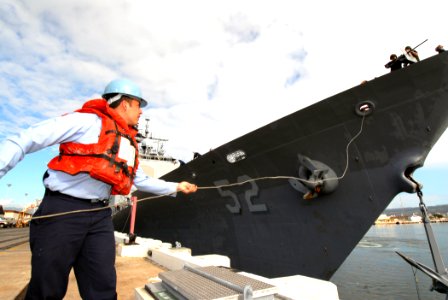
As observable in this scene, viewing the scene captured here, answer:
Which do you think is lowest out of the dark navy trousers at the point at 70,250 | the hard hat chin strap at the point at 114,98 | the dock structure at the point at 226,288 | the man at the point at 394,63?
the dock structure at the point at 226,288

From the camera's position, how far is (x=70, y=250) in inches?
68.6

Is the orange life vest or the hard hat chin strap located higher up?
the hard hat chin strap

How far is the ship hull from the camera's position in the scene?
4332 mm

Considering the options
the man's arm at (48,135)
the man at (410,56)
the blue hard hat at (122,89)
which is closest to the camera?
the man's arm at (48,135)

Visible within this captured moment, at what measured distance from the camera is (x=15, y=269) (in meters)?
4.34

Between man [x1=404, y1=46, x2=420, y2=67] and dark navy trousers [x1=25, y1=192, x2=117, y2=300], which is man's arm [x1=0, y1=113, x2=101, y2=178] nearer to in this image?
dark navy trousers [x1=25, y1=192, x2=117, y2=300]

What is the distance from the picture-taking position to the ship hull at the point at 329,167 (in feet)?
14.2

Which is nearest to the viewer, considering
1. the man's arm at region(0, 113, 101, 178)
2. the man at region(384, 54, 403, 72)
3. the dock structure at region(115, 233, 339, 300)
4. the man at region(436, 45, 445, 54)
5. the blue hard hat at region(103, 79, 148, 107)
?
the man's arm at region(0, 113, 101, 178)

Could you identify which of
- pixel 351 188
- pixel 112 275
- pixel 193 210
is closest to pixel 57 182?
pixel 112 275

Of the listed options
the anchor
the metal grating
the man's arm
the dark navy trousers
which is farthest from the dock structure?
the anchor

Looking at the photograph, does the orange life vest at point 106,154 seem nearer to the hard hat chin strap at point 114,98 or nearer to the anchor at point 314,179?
the hard hat chin strap at point 114,98

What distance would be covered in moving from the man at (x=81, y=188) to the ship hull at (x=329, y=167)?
3.17 m

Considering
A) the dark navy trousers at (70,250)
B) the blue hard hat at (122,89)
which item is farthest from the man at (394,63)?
the dark navy trousers at (70,250)

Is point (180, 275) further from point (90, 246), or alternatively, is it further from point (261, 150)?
point (261, 150)
